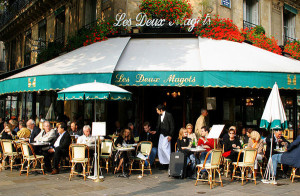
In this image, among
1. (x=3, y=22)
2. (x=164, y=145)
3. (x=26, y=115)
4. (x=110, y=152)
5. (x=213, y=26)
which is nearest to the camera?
(x=110, y=152)

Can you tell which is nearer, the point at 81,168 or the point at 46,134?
the point at 81,168

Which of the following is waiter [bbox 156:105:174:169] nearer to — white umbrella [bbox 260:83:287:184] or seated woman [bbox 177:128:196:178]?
seated woman [bbox 177:128:196:178]

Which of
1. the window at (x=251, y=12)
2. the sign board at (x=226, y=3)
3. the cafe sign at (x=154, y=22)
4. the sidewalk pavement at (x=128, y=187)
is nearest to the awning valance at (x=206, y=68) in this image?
the cafe sign at (x=154, y=22)

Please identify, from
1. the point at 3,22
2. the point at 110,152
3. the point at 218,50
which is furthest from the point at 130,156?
the point at 3,22

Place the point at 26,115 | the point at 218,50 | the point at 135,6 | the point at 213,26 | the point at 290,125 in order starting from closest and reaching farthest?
the point at 218,50 → the point at 213,26 → the point at 135,6 → the point at 290,125 → the point at 26,115

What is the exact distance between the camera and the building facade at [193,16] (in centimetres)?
1220

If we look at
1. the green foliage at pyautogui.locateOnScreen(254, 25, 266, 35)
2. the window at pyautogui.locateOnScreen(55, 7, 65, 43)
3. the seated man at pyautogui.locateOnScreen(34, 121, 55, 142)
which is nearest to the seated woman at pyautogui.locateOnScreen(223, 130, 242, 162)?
the seated man at pyautogui.locateOnScreen(34, 121, 55, 142)

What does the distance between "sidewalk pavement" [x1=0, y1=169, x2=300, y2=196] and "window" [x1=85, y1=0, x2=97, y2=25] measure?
8098 mm

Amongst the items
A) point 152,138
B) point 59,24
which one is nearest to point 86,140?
point 152,138

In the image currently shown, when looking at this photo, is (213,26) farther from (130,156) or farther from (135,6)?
(130,156)

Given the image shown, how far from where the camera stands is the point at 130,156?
8633 millimetres

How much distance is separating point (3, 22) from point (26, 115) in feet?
28.5

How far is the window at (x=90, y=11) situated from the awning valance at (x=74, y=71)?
330cm

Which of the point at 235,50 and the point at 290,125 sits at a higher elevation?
the point at 235,50
